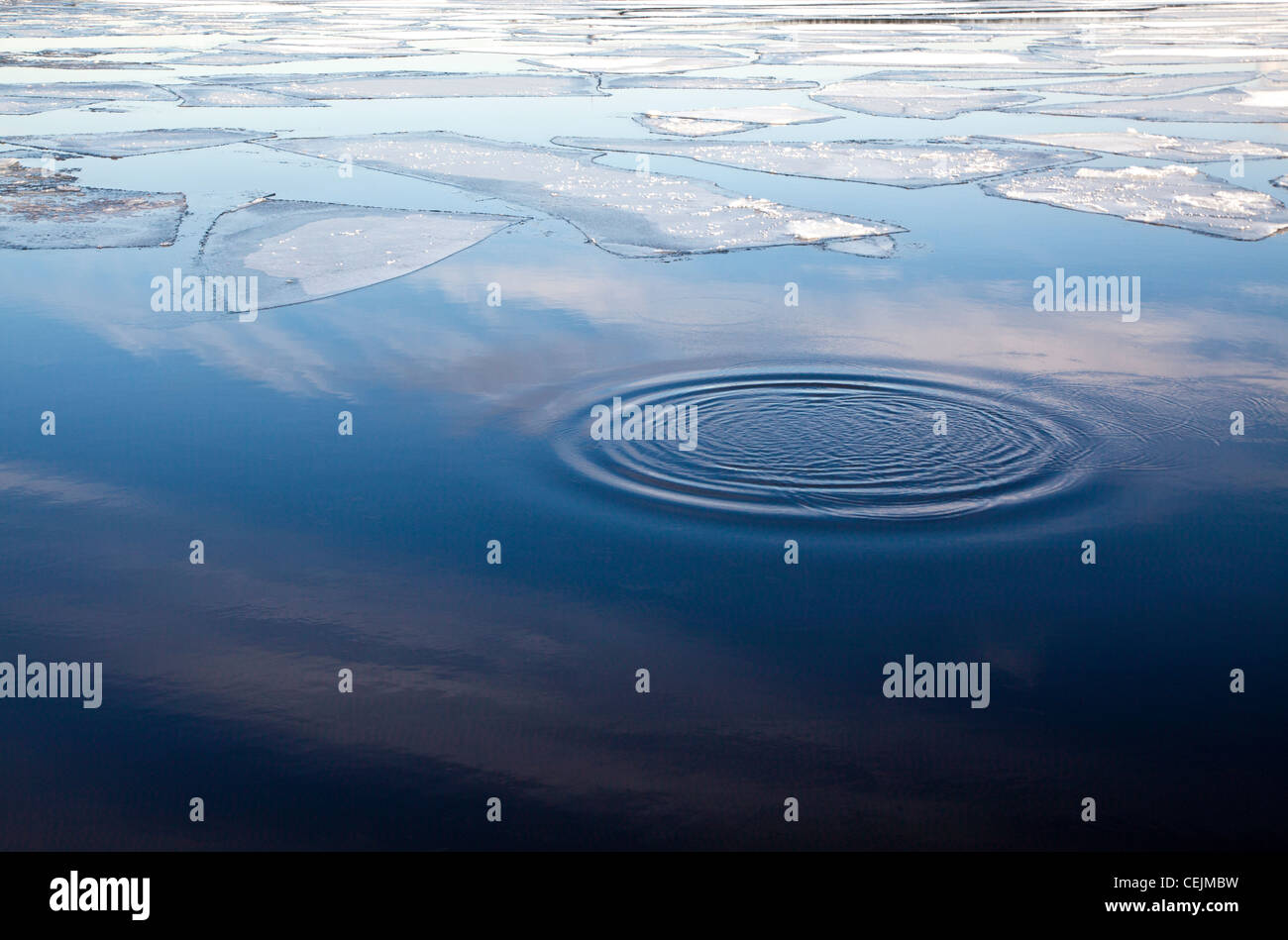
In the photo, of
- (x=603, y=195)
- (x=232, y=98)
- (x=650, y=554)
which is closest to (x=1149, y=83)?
(x=603, y=195)

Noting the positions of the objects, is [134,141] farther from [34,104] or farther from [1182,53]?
[1182,53]

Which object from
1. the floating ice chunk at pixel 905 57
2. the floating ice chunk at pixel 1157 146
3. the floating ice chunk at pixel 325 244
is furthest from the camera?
the floating ice chunk at pixel 905 57

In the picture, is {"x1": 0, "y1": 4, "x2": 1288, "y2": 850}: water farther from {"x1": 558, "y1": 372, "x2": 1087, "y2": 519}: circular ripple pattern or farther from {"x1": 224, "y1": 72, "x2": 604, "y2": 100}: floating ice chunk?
{"x1": 224, "y1": 72, "x2": 604, "y2": 100}: floating ice chunk

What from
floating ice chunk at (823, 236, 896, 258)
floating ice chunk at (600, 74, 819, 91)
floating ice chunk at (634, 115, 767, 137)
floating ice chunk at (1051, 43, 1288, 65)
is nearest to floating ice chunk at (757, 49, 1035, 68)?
floating ice chunk at (1051, 43, 1288, 65)

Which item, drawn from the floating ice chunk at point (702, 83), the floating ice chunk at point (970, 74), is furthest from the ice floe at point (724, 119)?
the floating ice chunk at point (970, 74)

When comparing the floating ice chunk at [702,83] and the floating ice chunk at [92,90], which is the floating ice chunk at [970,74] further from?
the floating ice chunk at [92,90]

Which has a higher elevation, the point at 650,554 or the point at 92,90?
the point at 92,90

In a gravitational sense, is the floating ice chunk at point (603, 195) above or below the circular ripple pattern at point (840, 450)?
above
